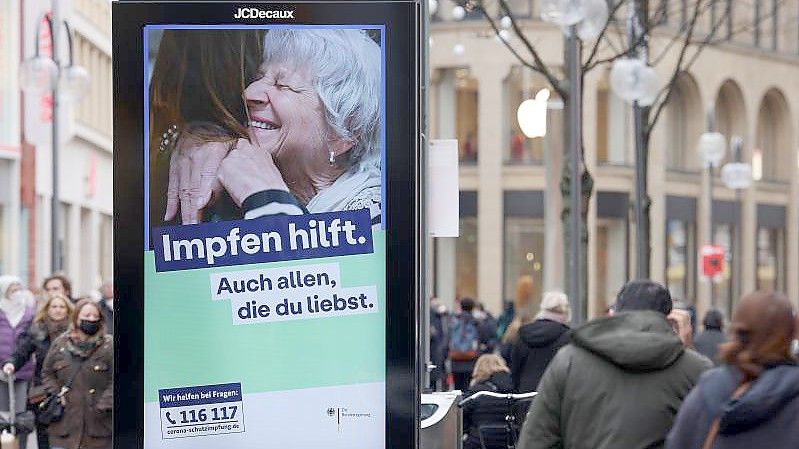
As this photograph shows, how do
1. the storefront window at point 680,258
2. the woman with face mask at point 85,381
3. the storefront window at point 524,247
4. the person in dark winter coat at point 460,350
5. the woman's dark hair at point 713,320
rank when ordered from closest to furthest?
the woman with face mask at point 85,381 → the woman's dark hair at point 713,320 → the person in dark winter coat at point 460,350 → the storefront window at point 524,247 → the storefront window at point 680,258

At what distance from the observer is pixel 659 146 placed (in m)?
60.4

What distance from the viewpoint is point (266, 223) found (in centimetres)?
890

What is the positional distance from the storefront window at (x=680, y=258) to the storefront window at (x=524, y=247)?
5.12m

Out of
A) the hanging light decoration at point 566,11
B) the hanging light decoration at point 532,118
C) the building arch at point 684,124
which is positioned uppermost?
the building arch at point 684,124

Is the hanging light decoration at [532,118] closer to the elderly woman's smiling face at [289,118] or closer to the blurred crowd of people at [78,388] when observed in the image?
the blurred crowd of people at [78,388]

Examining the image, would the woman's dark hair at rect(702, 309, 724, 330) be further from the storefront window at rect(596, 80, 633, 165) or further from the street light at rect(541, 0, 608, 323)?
the storefront window at rect(596, 80, 633, 165)

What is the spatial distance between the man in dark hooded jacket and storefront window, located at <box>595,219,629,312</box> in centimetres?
5153

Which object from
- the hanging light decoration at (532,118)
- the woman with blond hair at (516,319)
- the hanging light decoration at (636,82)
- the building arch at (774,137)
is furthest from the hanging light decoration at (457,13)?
the hanging light decoration at (532,118)

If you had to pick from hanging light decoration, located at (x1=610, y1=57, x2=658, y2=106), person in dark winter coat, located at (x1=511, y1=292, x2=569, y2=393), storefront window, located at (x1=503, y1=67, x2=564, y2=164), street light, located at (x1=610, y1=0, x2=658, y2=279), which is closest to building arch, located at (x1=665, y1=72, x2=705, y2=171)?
storefront window, located at (x1=503, y1=67, x2=564, y2=164)

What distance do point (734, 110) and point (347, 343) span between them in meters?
57.3

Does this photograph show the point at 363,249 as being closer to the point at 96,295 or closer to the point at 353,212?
the point at 353,212

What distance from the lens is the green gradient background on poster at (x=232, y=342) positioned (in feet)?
29.2

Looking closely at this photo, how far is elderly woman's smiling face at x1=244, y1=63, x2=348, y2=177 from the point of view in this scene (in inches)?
349

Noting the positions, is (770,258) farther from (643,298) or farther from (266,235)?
(643,298)
